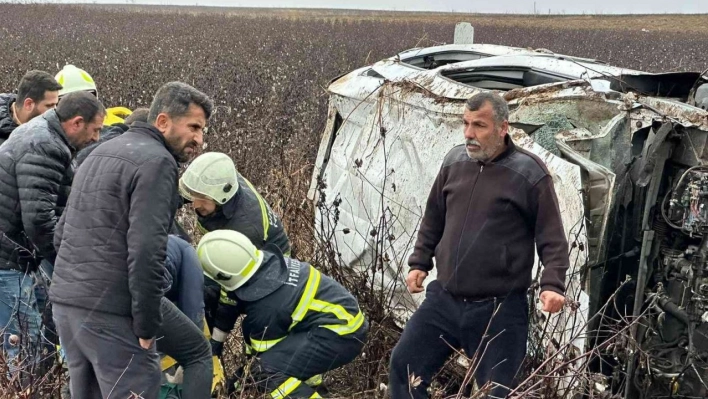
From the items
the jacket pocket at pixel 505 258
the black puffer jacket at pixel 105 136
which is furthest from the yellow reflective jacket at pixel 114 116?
the jacket pocket at pixel 505 258

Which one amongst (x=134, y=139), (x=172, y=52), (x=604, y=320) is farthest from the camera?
(x=172, y=52)

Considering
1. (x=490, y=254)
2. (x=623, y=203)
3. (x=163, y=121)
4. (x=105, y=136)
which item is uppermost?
(x=163, y=121)

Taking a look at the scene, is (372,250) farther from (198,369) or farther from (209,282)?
(198,369)

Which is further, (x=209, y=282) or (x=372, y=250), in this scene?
(x=372, y=250)

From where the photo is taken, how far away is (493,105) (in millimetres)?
3354

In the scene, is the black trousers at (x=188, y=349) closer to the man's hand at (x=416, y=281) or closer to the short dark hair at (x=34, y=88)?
the man's hand at (x=416, y=281)

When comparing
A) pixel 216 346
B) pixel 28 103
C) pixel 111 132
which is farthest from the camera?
pixel 111 132

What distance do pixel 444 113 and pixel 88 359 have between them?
2286 mm

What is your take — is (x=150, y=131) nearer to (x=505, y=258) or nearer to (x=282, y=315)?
(x=282, y=315)

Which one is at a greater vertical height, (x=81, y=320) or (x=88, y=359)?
(x=81, y=320)

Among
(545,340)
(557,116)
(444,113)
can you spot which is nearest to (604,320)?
(545,340)

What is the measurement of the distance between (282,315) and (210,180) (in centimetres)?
77

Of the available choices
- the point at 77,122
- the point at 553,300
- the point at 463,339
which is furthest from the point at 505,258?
the point at 77,122

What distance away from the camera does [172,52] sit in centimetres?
1619
